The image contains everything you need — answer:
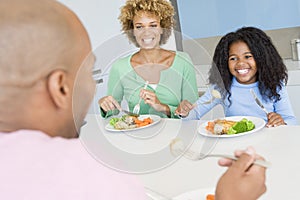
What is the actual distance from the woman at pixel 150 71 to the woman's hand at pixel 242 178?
0.39 metres

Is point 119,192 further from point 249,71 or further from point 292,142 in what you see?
point 249,71

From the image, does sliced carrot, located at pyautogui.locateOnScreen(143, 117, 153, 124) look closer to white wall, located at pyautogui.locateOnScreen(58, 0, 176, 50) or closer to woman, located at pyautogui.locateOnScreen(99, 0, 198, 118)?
woman, located at pyautogui.locateOnScreen(99, 0, 198, 118)

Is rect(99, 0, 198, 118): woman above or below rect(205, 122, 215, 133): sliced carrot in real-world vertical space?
above

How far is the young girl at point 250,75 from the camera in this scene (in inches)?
60.4

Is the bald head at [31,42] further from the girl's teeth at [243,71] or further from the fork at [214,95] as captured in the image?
the girl's teeth at [243,71]

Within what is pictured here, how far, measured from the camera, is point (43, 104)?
1.08 feet

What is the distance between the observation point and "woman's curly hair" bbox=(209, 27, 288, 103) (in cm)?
156

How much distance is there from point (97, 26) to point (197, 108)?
4.77ft

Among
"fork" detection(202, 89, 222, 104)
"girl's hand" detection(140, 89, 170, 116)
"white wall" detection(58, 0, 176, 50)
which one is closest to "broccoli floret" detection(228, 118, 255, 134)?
"fork" detection(202, 89, 222, 104)

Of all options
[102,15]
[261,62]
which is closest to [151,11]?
[261,62]

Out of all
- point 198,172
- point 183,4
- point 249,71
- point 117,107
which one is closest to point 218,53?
point 249,71

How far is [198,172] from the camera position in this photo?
84 cm

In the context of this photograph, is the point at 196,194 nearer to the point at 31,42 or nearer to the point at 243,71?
the point at 31,42

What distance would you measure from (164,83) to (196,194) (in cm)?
37
